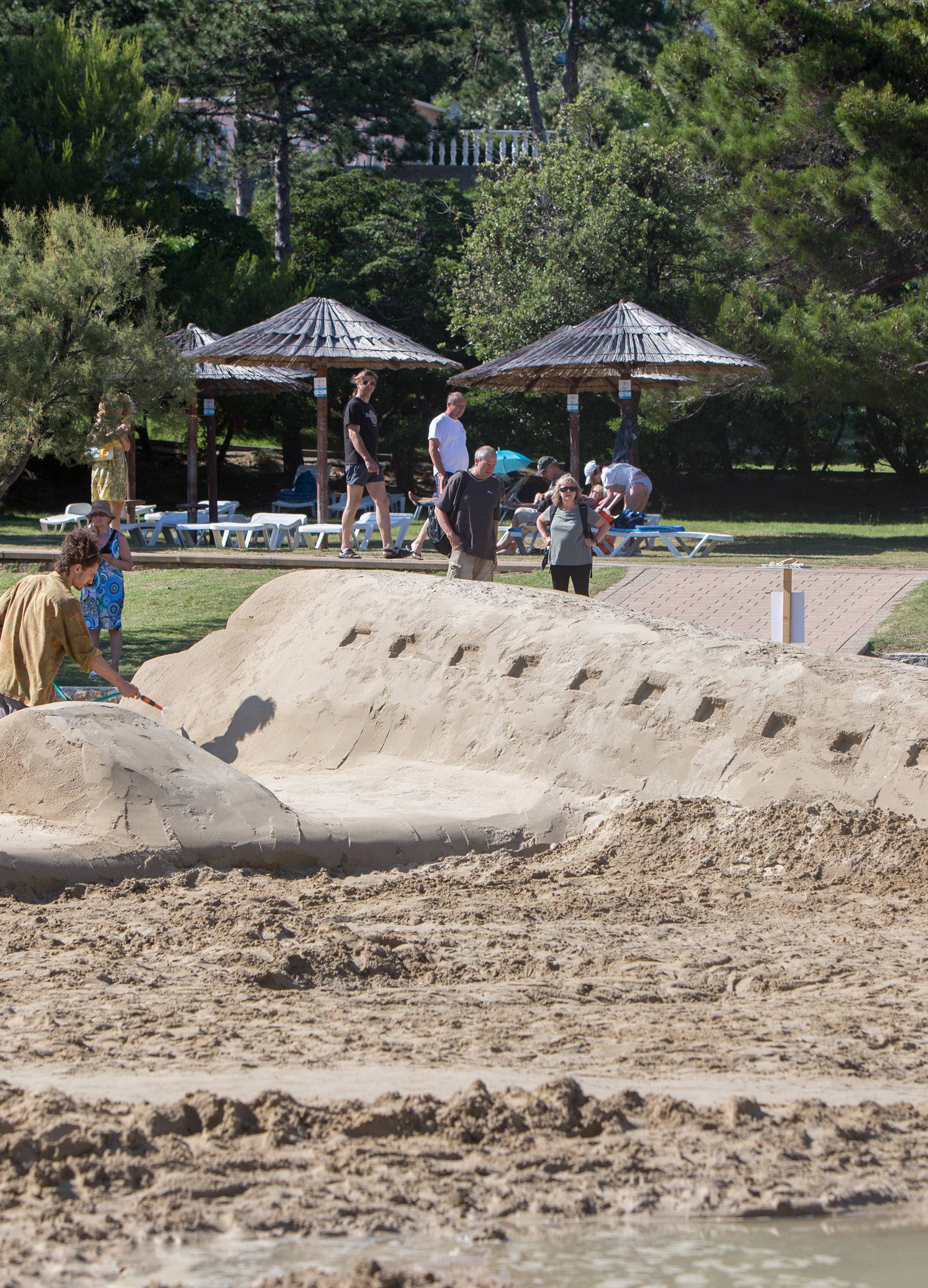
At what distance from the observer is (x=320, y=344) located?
16.7 metres

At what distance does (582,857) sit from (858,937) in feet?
4.67

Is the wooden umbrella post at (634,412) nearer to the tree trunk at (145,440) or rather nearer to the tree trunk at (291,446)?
the tree trunk at (291,446)

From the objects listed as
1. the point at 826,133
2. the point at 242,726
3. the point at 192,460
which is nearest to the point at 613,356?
the point at 826,133


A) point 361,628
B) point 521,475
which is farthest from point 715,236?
point 361,628

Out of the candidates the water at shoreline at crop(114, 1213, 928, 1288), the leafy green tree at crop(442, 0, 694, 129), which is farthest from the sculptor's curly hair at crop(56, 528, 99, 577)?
the leafy green tree at crop(442, 0, 694, 129)

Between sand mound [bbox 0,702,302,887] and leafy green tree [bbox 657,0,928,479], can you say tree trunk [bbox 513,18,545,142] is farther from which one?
sand mound [bbox 0,702,302,887]

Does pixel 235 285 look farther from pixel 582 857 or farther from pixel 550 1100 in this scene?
pixel 550 1100

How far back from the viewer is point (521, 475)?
25500 mm

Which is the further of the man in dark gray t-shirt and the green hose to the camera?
the man in dark gray t-shirt

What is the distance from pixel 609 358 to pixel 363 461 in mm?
4123

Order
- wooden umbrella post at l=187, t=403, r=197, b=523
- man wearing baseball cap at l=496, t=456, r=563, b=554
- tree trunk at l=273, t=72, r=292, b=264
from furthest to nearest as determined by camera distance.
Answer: tree trunk at l=273, t=72, r=292, b=264 < wooden umbrella post at l=187, t=403, r=197, b=523 < man wearing baseball cap at l=496, t=456, r=563, b=554

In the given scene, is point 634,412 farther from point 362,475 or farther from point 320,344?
point 362,475

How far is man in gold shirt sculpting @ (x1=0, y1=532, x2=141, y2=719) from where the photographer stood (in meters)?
6.95

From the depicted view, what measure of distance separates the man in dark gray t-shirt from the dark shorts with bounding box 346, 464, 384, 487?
132 inches
